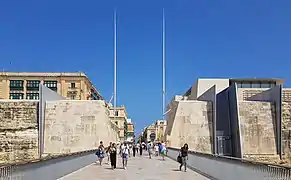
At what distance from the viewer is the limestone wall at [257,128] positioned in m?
43.8

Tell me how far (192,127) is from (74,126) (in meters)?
13.1

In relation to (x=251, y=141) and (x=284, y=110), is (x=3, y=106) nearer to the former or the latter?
(x=251, y=141)

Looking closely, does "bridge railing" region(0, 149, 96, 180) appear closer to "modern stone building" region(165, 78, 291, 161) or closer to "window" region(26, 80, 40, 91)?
"modern stone building" region(165, 78, 291, 161)

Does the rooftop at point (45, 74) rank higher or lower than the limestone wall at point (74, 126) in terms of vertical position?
higher

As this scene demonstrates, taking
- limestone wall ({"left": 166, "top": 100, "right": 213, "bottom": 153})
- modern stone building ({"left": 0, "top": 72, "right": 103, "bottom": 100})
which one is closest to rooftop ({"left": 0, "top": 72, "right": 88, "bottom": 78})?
modern stone building ({"left": 0, "top": 72, "right": 103, "bottom": 100})

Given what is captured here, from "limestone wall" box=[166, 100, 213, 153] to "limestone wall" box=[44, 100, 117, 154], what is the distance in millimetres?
7721

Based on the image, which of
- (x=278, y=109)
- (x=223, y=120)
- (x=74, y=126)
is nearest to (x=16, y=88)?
(x=74, y=126)

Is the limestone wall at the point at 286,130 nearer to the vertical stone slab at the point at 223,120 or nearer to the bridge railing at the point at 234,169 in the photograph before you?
the vertical stone slab at the point at 223,120

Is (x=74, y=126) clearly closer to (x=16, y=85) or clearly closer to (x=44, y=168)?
(x=44, y=168)

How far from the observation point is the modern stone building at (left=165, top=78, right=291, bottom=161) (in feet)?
144

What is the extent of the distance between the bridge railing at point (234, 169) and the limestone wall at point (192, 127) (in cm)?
2375

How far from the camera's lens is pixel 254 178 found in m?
10.5

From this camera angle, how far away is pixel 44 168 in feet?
42.7

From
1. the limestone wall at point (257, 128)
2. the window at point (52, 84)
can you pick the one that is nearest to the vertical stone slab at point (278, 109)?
the limestone wall at point (257, 128)
